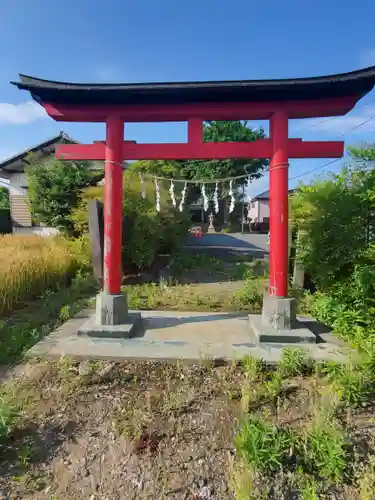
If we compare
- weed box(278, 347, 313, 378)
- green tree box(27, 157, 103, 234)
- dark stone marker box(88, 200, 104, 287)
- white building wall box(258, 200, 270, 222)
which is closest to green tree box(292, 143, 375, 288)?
weed box(278, 347, 313, 378)

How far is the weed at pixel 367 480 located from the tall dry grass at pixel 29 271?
583 cm

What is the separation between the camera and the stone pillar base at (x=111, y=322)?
176 inches

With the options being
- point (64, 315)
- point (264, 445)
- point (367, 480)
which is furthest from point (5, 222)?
point (367, 480)

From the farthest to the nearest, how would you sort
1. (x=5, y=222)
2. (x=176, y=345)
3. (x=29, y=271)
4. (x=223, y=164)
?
(x=223, y=164) < (x=5, y=222) < (x=29, y=271) < (x=176, y=345)

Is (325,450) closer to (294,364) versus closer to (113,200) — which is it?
(294,364)

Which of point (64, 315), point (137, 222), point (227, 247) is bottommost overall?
point (64, 315)

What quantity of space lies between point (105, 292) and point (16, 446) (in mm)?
2379

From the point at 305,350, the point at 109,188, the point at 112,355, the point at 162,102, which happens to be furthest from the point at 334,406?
the point at 162,102

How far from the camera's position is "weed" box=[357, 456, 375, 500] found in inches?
85.4

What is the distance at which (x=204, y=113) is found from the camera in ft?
15.0

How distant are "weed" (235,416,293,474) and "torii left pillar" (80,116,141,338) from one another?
2.44 metres

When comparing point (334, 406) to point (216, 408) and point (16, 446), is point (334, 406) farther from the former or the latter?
point (16, 446)

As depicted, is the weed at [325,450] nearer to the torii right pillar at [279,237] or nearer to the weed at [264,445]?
the weed at [264,445]

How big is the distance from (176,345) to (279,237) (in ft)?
6.78
